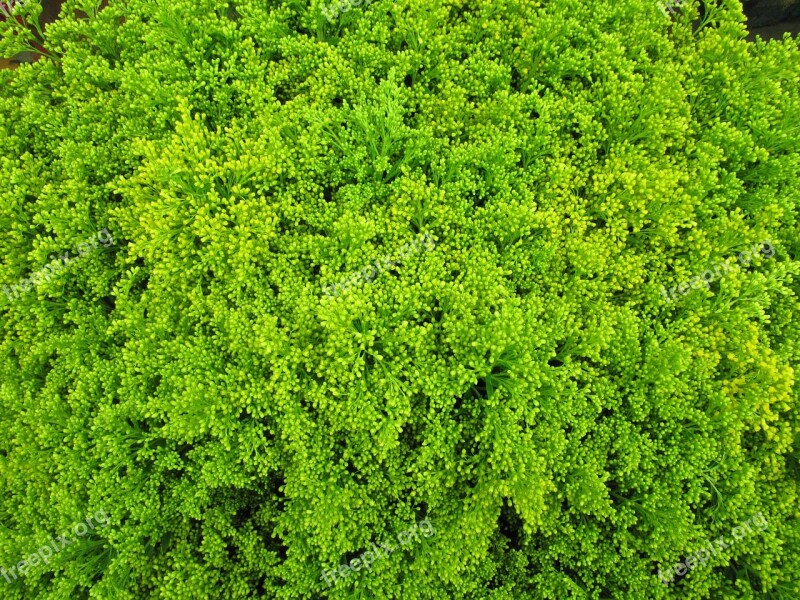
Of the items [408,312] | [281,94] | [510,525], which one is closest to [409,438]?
[408,312]

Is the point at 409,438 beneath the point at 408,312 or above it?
beneath

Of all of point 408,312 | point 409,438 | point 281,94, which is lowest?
point 409,438

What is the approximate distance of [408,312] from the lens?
11.5 feet

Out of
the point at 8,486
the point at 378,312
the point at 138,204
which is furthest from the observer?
the point at 8,486

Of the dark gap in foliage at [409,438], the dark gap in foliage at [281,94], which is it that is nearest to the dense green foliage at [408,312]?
the dark gap in foliage at [281,94]

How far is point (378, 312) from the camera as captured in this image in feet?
11.5

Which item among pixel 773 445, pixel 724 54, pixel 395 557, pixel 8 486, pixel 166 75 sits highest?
pixel 724 54

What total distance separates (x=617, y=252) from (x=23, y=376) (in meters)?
4.95

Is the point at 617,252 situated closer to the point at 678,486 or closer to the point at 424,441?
the point at 678,486

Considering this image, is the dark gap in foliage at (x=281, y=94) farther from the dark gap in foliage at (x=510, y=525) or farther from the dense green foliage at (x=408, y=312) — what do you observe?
the dark gap in foliage at (x=510, y=525)

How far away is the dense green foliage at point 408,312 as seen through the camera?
3.57m

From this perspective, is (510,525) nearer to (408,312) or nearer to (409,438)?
(409,438)

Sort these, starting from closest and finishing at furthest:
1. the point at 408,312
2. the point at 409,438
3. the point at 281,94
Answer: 1. the point at 408,312
2. the point at 409,438
3. the point at 281,94

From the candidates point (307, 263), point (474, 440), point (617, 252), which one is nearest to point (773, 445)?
point (617, 252)
